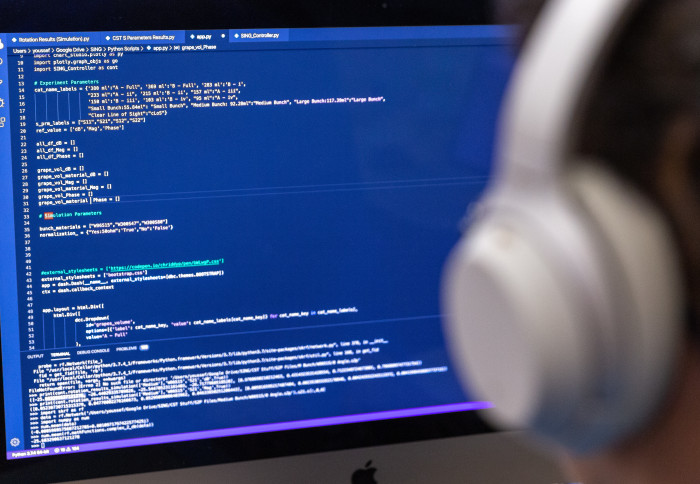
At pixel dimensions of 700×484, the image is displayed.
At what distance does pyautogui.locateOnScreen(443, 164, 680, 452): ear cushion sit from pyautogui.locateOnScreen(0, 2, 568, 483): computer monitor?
0.39 metres

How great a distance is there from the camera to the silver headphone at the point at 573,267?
339 mm

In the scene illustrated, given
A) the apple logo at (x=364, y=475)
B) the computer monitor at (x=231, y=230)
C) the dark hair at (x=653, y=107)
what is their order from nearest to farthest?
the dark hair at (x=653, y=107) < the computer monitor at (x=231, y=230) < the apple logo at (x=364, y=475)

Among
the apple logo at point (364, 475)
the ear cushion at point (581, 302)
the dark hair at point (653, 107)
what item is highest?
the dark hair at point (653, 107)

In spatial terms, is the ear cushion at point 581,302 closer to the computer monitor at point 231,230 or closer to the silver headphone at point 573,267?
the silver headphone at point 573,267

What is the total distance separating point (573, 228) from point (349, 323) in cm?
45

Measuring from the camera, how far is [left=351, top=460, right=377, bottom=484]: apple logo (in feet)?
2.67

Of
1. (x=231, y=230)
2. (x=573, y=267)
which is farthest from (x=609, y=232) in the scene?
(x=231, y=230)

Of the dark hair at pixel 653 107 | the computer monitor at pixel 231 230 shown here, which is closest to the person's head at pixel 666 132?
the dark hair at pixel 653 107

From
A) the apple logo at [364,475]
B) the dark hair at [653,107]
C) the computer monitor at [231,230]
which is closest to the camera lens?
the dark hair at [653,107]

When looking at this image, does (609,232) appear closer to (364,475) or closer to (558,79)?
(558,79)

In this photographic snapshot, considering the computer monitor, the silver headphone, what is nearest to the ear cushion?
the silver headphone

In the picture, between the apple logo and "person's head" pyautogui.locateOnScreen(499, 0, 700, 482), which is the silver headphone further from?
the apple logo

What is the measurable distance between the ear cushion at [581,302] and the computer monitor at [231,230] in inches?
15.4

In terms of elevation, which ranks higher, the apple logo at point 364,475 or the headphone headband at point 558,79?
the headphone headband at point 558,79
